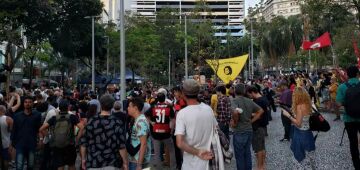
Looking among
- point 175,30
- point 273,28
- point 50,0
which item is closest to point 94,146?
point 50,0

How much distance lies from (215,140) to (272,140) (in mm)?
10068

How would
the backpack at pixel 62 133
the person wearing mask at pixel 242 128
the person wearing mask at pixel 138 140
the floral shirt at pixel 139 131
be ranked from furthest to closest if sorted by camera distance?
the person wearing mask at pixel 242 128
the backpack at pixel 62 133
the floral shirt at pixel 139 131
the person wearing mask at pixel 138 140

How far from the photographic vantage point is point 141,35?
148ft

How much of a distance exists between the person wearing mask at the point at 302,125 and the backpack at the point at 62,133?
361cm

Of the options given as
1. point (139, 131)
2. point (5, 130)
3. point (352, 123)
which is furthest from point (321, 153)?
point (5, 130)

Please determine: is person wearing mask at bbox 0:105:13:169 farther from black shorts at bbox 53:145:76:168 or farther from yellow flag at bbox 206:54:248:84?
yellow flag at bbox 206:54:248:84

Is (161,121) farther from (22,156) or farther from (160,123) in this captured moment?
(22,156)

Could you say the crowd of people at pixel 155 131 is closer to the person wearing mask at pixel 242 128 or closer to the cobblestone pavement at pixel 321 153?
the person wearing mask at pixel 242 128

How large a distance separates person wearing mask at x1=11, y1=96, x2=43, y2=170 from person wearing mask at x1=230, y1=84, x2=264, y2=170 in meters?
3.51

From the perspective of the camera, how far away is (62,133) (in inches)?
331

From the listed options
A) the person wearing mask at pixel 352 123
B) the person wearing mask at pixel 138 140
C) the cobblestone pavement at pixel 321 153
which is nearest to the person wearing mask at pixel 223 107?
the cobblestone pavement at pixel 321 153

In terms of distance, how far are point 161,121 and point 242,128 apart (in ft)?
5.85

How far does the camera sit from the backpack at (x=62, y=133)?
27.6 feet

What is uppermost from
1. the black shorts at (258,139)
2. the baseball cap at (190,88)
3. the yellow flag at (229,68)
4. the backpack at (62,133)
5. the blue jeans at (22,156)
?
the yellow flag at (229,68)
